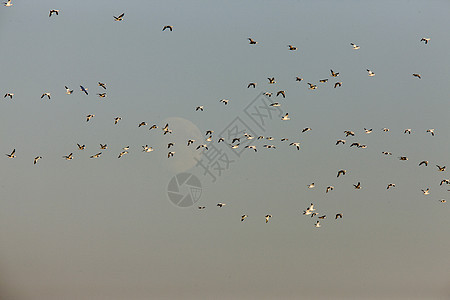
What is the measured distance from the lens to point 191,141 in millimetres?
30500

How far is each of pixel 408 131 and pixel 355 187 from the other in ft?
16.6

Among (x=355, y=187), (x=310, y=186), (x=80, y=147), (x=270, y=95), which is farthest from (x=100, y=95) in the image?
(x=355, y=187)

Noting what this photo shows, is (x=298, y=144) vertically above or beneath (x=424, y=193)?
above

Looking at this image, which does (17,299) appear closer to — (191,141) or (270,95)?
(191,141)

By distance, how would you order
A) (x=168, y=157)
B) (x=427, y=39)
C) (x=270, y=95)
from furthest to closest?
1. (x=168, y=157)
2. (x=270, y=95)
3. (x=427, y=39)

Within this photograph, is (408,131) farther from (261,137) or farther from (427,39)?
(261,137)

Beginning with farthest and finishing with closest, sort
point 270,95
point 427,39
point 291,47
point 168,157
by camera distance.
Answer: point 168,157 → point 270,95 → point 427,39 → point 291,47

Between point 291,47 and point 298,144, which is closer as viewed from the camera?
point 291,47

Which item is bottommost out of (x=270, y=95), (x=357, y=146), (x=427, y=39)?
(x=357, y=146)

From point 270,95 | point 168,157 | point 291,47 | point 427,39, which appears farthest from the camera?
Result: point 168,157

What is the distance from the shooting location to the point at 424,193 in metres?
30.3

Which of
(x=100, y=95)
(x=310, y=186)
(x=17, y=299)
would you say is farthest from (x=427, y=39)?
(x=17, y=299)

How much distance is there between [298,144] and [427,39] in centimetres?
1037

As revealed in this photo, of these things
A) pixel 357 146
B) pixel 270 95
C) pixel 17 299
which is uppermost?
pixel 270 95
